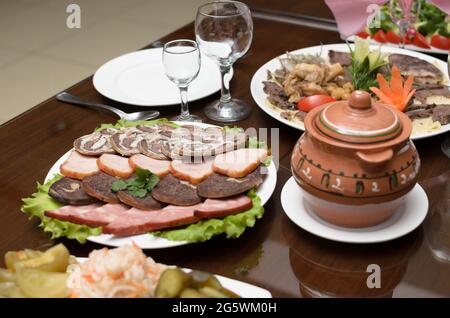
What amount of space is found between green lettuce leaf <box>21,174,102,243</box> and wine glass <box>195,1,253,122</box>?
57 cm

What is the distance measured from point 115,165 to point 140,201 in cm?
15

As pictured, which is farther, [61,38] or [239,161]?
[61,38]

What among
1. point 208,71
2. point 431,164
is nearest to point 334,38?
point 208,71

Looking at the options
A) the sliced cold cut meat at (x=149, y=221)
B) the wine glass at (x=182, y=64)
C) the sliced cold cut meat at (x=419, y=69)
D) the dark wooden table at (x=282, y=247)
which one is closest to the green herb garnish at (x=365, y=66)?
the sliced cold cut meat at (x=419, y=69)

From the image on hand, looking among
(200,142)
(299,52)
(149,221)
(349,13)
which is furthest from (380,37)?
(149,221)

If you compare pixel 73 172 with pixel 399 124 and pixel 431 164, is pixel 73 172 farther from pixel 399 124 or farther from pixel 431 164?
pixel 431 164

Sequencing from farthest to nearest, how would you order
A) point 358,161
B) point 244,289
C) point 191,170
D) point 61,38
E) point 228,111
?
point 61,38
point 228,111
point 191,170
point 358,161
point 244,289

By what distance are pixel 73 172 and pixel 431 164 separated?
2.90 feet

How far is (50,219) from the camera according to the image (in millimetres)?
1292

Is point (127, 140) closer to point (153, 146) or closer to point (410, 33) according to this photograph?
point (153, 146)

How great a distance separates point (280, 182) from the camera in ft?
4.85

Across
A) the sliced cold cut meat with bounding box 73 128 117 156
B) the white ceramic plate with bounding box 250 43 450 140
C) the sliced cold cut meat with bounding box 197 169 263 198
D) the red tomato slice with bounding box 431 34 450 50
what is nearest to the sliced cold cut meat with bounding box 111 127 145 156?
the sliced cold cut meat with bounding box 73 128 117 156

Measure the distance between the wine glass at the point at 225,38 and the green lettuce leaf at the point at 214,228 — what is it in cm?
53

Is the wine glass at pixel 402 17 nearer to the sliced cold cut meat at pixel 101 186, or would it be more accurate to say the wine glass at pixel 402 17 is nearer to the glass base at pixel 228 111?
the glass base at pixel 228 111
